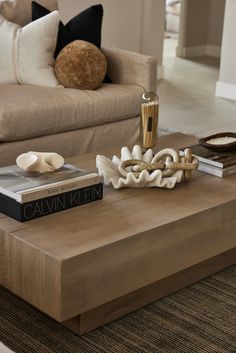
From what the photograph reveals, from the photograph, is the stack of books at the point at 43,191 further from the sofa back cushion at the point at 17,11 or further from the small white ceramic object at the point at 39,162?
the sofa back cushion at the point at 17,11

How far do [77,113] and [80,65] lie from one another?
0.33m

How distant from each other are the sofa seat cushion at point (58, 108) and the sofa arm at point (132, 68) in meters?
0.07

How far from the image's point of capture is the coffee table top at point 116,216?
2125 mm

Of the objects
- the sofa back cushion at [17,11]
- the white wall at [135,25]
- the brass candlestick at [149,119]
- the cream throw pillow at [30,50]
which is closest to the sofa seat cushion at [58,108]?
the cream throw pillow at [30,50]

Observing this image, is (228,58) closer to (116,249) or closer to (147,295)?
(147,295)

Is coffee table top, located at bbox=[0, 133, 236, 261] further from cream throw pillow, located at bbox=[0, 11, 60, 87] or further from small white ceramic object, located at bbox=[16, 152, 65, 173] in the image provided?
cream throw pillow, located at bbox=[0, 11, 60, 87]

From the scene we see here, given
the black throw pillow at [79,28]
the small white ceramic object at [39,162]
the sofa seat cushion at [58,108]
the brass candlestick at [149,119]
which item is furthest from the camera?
the black throw pillow at [79,28]

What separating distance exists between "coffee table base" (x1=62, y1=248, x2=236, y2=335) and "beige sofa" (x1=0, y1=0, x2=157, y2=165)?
1228 millimetres

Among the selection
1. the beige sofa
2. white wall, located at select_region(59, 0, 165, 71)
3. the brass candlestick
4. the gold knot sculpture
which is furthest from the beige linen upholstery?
white wall, located at select_region(59, 0, 165, 71)

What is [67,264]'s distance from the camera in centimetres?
201

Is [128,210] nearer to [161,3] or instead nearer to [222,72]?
[222,72]

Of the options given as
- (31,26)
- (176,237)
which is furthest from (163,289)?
(31,26)

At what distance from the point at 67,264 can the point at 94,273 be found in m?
0.13

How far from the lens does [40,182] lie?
2355 mm
